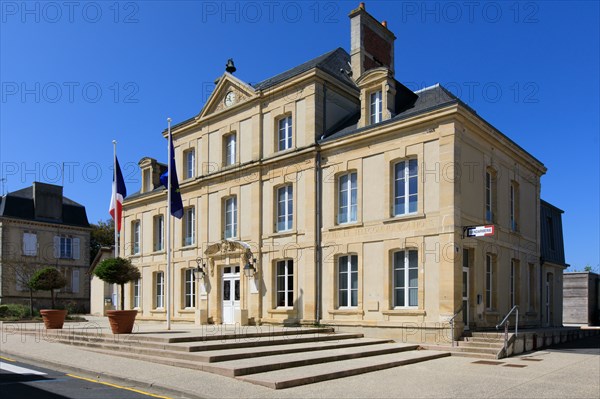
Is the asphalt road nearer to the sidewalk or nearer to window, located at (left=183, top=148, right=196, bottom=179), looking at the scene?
the sidewalk

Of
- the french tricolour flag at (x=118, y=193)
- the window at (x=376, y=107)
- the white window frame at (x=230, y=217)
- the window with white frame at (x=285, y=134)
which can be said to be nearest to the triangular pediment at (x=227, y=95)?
the window with white frame at (x=285, y=134)

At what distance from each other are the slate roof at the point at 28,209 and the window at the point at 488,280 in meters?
32.9

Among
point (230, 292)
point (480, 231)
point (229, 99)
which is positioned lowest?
point (230, 292)

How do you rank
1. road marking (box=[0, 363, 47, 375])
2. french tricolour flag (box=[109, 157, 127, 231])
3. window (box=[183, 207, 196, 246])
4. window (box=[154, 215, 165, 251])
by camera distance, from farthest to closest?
window (box=[154, 215, 165, 251]), window (box=[183, 207, 196, 246]), french tricolour flag (box=[109, 157, 127, 231]), road marking (box=[0, 363, 47, 375])

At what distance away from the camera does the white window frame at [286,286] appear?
19.9 m

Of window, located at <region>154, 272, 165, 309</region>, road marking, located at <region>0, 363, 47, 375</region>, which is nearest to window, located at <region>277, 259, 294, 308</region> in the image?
window, located at <region>154, 272, 165, 309</region>

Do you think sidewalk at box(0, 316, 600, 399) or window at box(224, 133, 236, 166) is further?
window at box(224, 133, 236, 166)

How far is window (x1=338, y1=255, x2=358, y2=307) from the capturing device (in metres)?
18.3

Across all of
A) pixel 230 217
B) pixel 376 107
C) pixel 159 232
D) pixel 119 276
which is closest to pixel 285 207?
pixel 230 217

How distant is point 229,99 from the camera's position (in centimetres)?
2314

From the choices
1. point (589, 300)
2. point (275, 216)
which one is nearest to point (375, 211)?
point (275, 216)

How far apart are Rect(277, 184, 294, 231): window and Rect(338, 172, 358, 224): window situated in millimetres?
2061

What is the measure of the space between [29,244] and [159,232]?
17470 mm

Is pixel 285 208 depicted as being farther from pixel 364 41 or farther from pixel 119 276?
pixel 364 41
